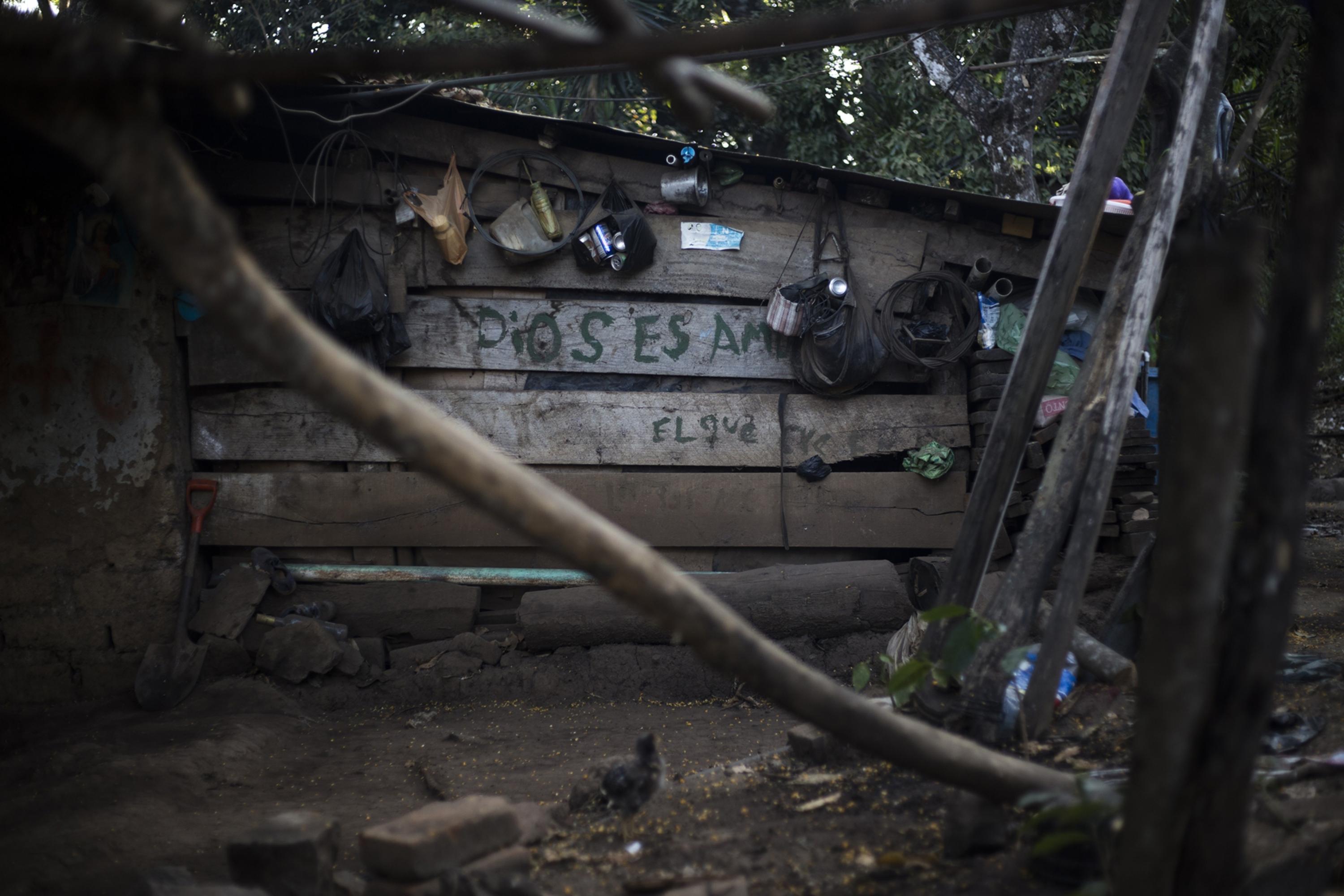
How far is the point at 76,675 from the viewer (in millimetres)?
5707

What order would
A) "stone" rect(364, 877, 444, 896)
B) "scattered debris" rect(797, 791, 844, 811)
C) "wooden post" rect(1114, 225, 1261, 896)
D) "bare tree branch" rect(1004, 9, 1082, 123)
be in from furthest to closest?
"bare tree branch" rect(1004, 9, 1082, 123)
"scattered debris" rect(797, 791, 844, 811)
"stone" rect(364, 877, 444, 896)
"wooden post" rect(1114, 225, 1261, 896)

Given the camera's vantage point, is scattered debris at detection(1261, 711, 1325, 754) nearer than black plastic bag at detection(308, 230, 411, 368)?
Yes

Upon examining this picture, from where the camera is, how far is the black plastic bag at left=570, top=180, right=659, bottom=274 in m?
5.84

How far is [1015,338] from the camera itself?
19.8 feet

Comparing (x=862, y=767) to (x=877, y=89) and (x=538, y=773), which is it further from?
(x=877, y=89)

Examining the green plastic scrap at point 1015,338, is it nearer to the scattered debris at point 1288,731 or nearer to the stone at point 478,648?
the scattered debris at point 1288,731

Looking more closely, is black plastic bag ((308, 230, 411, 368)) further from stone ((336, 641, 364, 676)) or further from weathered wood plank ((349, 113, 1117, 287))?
stone ((336, 641, 364, 676))

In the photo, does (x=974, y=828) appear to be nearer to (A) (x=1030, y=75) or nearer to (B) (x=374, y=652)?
(B) (x=374, y=652)

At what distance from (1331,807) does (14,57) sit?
336cm

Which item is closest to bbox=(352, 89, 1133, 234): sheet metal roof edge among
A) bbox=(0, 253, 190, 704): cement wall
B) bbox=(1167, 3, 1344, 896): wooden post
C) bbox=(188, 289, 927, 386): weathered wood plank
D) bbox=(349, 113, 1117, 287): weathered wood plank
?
bbox=(349, 113, 1117, 287): weathered wood plank

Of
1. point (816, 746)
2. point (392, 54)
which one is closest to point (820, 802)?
point (816, 746)

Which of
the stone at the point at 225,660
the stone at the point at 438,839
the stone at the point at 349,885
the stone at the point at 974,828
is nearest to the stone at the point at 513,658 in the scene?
the stone at the point at 225,660

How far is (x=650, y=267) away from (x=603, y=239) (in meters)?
0.37

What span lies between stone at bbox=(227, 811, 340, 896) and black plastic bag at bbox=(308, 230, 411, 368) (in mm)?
3530
